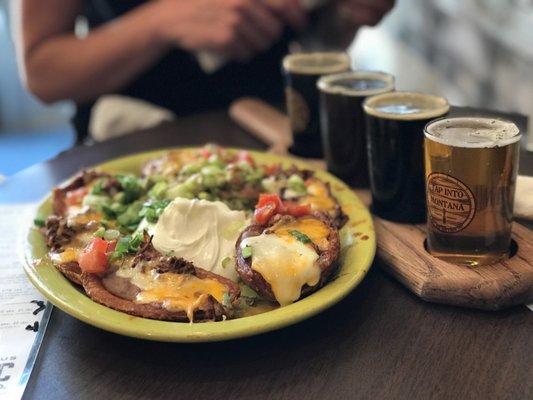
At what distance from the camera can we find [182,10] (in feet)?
5.55

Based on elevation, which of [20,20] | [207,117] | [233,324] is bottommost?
[207,117]

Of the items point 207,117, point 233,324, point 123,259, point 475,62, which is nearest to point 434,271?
point 233,324

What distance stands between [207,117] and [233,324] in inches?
42.7

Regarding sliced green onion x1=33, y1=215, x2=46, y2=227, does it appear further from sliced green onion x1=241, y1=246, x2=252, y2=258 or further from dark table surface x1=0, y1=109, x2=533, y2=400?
sliced green onion x1=241, y1=246, x2=252, y2=258

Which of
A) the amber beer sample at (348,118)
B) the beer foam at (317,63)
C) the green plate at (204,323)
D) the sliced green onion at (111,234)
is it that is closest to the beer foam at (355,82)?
the amber beer sample at (348,118)

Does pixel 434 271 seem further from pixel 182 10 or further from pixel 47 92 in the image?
pixel 47 92

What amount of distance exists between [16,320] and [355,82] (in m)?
0.76

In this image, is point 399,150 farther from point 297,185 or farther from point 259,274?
point 259,274

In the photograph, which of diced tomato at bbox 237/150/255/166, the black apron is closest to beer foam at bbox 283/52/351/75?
diced tomato at bbox 237/150/255/166

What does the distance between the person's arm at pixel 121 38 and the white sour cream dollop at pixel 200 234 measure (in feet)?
2.78

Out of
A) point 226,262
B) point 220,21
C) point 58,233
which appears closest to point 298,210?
point 226,262

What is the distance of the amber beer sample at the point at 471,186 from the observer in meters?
0.85

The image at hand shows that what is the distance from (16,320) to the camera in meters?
0.90

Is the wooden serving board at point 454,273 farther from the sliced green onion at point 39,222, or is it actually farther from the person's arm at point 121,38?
the person's arm at point 121,38
